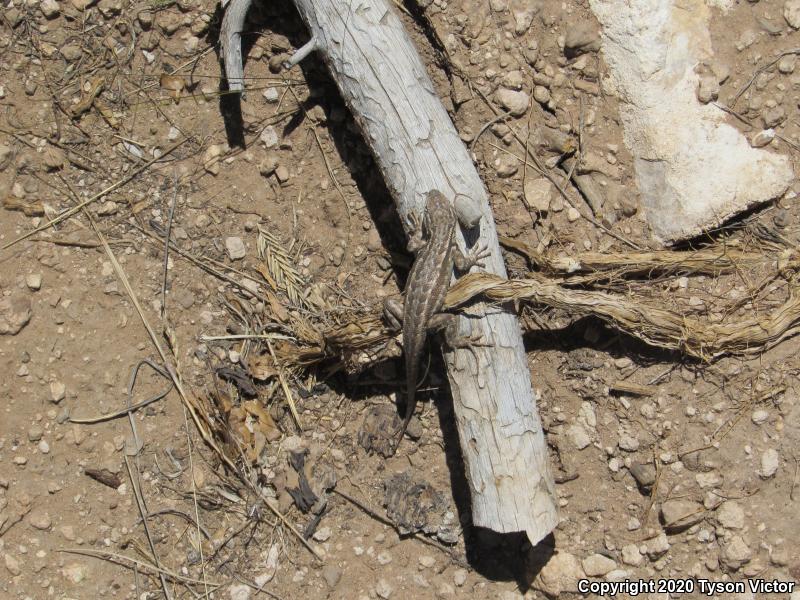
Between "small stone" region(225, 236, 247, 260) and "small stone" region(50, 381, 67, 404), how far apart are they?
1.55 metres

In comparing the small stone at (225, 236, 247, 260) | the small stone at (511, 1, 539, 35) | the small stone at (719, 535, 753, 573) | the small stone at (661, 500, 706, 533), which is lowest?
the small stone at (719, 535, 753, 573)

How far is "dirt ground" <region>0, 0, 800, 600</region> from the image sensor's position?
17.1ft

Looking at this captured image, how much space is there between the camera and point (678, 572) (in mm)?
5180

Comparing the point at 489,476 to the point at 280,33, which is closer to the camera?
the point at 489,476

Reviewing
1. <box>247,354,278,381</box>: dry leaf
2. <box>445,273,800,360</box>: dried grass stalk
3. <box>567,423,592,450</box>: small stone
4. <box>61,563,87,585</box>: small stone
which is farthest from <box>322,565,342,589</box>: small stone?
<box>445,273,800,360</box>: dried grass stalk

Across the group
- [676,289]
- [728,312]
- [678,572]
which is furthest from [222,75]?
[678,572]

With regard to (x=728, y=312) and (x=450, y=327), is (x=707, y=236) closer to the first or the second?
(x=728, y=312)

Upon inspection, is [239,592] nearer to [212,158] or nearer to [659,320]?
[212,158]

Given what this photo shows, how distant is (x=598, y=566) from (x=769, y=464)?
1.39 m

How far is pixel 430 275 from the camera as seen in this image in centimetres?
505

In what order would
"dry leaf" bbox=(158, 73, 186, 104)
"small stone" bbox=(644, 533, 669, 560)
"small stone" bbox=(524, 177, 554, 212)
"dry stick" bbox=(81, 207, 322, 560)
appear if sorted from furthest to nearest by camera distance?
"dry leaf" bbox=(158, 73, 186, 104)
"small stone" bbox=(524, 177, 554, 212)
"dry stick" bbox=(81, 207, 322, 560)
"small stone" bbox=(644, 533, 669, 560)

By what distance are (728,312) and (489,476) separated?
2.13 m

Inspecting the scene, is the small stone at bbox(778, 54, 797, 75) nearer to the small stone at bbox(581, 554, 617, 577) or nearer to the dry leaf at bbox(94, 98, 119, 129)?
the small stone at bbox(581, 554, 617, 577)

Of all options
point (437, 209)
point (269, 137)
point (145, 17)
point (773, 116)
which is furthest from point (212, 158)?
point (773, 116)
